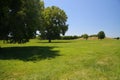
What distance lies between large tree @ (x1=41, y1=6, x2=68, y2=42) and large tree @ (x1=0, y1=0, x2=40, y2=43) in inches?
1154

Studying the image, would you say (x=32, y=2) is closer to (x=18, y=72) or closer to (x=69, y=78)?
(x=18, y=72)

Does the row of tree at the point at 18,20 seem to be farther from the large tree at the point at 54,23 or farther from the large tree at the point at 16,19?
the large tree at the point at 54,23

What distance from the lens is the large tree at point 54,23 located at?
56434 millimetres

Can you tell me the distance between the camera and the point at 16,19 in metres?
22.4

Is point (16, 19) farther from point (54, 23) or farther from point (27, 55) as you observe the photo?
point (54, 23)

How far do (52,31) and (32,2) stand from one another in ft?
97.8

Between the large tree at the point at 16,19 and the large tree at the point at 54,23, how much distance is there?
96.2 feet

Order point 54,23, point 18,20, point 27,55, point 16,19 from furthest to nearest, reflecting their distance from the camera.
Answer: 1. point 54,23
2. point 18,20
3. point 16,19
4. point 27,55

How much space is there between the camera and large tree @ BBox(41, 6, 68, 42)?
56.4 meters

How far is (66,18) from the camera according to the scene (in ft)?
193

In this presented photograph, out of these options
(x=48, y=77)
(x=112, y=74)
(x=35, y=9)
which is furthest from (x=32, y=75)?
(x=35, y=9)

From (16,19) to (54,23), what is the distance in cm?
3507

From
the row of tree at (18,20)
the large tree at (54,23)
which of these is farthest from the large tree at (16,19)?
the large tree at (54,23)

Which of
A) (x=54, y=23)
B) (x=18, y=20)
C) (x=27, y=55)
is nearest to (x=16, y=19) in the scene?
(x=18, y=20)
